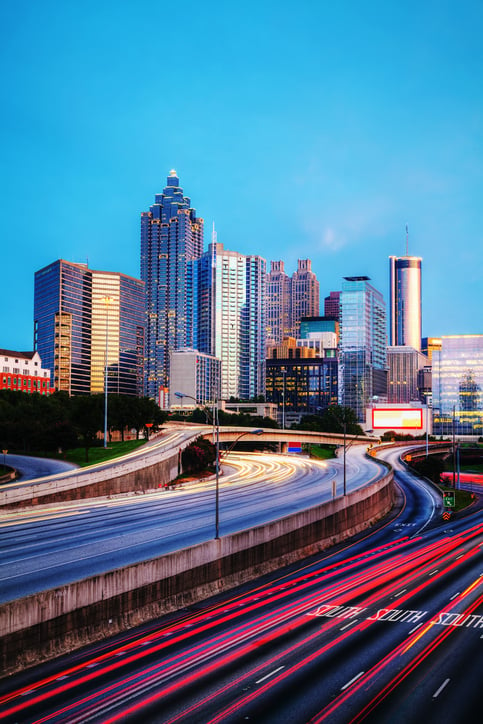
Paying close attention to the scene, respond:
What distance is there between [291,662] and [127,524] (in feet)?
91.9

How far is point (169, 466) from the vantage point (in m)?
87.2

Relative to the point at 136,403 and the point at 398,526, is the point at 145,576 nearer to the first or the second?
the point at 398,526

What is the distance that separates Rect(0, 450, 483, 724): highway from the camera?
67.9 ft

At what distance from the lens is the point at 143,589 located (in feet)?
100

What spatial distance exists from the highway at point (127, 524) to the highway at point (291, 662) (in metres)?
6.04

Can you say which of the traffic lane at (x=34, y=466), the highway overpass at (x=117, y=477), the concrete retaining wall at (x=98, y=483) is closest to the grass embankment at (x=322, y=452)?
the highway overpass at (x=117, y=477)

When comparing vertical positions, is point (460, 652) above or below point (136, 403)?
below

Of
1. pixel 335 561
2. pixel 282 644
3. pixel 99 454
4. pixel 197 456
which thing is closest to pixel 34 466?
pixel 99 454

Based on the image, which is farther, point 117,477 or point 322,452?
point 322,452

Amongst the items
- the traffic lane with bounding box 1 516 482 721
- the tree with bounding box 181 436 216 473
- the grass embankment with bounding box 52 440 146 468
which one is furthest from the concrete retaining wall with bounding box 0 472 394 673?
the tree with bounding box 181 436 216 473

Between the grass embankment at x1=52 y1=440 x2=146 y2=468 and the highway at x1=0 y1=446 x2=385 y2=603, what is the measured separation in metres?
11.7

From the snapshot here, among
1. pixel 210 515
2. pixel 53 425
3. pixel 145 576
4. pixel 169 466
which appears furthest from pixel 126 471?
pixel 145 576

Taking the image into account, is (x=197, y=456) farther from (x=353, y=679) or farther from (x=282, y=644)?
(x=353, y=679)

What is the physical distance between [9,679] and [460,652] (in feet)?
54.6
